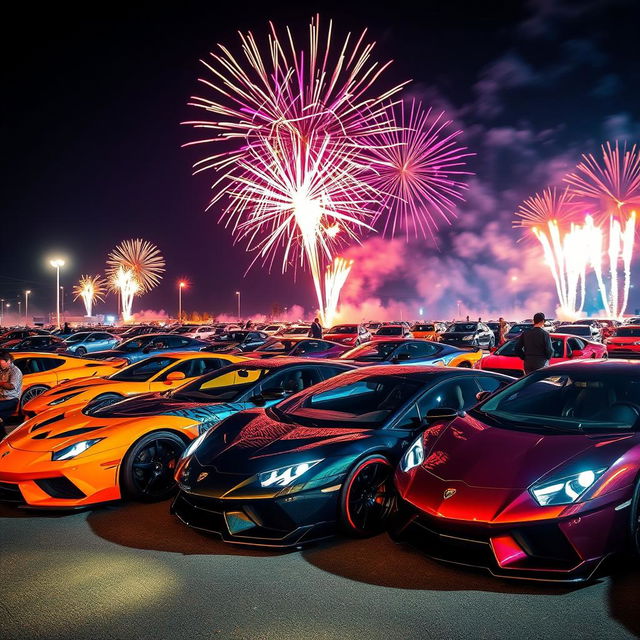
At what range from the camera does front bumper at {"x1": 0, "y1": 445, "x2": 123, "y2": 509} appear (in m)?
5.05

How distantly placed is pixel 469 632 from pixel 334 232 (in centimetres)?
2247

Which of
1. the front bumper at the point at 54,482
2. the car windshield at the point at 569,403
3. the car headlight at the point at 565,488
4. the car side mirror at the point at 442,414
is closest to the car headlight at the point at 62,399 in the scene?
the front bumper at the point at 54,482

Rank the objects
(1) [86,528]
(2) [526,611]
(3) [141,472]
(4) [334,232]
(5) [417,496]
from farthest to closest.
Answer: (4) [334,232] → (3) [141,472] → (1) [86,528] → (5) [417,496] → (2) [526,611]

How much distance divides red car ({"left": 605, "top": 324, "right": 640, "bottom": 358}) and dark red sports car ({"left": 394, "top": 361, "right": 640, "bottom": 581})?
1708cm

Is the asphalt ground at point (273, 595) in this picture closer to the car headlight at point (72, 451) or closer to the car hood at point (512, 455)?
the car hood at point (512, 455)

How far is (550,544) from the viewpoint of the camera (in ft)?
11.2

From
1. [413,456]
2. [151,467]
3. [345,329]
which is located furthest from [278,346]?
[413,456]

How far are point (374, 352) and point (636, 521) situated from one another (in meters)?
9.79

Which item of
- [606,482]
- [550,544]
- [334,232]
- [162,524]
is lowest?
[162,524]

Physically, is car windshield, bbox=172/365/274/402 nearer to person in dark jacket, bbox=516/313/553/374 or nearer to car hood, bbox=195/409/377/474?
car hood, bbox=195/409/377/474

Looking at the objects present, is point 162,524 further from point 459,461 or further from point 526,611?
point 526,611

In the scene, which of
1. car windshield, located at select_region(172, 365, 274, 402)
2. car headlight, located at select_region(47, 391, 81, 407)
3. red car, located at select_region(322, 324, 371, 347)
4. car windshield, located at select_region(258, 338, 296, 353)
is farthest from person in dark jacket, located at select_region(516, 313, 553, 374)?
red car, located at select_region(322, 324, 371, 347)

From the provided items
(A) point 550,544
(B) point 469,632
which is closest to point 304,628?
(B) point 469,632

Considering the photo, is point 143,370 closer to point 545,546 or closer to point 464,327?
point 545,546
